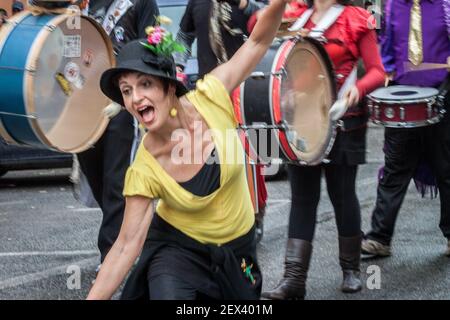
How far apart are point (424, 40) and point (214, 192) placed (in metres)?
3.00

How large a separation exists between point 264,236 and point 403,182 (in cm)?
120

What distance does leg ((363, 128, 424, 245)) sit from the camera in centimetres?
709

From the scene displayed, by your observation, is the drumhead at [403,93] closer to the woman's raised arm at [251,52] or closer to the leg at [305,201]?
the leg at [305,201]

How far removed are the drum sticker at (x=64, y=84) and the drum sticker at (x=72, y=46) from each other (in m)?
0.12

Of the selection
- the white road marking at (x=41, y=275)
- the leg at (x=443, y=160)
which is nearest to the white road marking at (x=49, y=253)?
the white road marking at (x=41, y=275)

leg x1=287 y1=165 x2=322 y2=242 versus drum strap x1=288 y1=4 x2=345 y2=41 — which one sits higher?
drum strap x1=288 y1=4 x2=345 y2=41

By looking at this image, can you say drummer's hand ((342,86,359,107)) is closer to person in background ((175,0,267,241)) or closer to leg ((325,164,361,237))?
leg ((325,164,361,237))

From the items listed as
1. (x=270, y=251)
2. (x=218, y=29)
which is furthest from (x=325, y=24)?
(x=270, y=251)

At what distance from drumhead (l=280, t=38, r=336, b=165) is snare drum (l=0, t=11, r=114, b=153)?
43.0 inches

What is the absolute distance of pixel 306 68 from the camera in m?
5.82

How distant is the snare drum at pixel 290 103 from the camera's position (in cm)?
549

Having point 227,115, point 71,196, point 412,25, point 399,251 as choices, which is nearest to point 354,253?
point 399,251

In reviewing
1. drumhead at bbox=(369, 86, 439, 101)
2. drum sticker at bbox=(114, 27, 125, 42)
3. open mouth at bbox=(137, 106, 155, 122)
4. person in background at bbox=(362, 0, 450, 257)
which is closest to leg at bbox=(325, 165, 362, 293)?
drumhead at bbox=(369, 86, 439, 101)

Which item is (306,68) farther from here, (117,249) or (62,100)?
(117,249)
